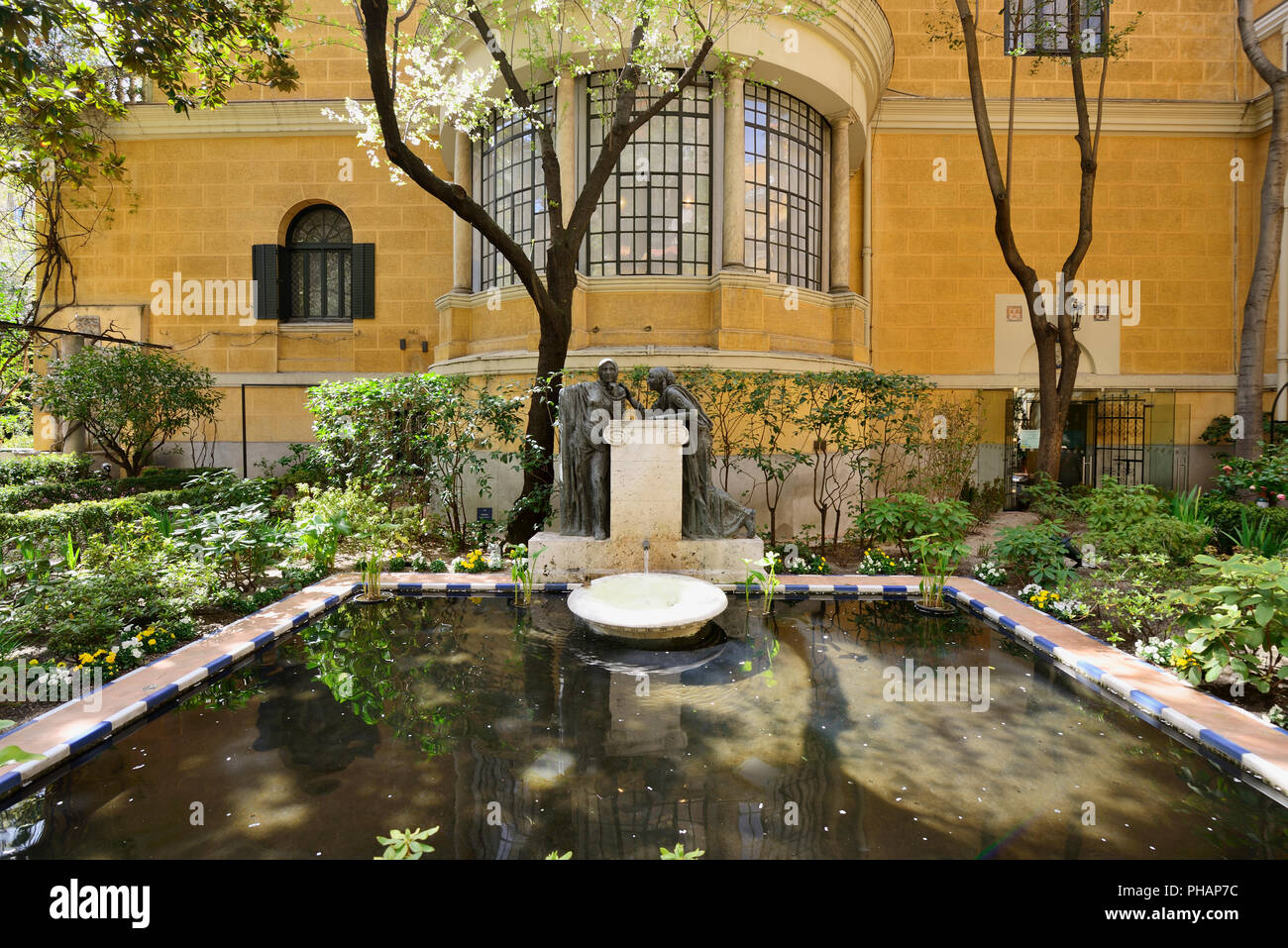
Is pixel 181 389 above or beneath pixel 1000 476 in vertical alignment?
above

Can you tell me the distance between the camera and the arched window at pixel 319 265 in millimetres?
14070

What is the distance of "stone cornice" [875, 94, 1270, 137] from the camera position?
13.1 metres

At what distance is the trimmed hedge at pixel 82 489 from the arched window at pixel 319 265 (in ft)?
15.6

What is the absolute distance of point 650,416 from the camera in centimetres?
661

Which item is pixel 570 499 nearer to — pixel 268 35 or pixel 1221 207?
pixel 268 35

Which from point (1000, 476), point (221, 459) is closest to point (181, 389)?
point (221, 459)

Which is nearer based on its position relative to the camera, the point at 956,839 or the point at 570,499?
the point at 956,839

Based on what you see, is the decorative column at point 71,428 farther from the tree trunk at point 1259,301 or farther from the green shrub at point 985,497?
the tree trunk at point 1259,301

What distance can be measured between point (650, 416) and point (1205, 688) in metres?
4.67

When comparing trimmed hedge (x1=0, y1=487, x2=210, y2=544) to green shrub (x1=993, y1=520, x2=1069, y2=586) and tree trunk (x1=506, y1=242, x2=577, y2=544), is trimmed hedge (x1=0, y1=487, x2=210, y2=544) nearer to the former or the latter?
tree trunk (x1=506, y1=242, x2=577, y2=544)

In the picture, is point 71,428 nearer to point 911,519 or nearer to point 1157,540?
point 911,519

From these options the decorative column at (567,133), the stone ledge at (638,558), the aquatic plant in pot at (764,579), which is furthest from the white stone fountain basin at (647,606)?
the decorative column at (567,133)

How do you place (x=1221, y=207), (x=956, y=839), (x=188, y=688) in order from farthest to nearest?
1. (x=1221, y=207)
2. (x=188, y=688)
3. (x=956, y=839)

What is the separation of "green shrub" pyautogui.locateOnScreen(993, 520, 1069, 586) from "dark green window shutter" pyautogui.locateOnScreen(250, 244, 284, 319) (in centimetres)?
1398
